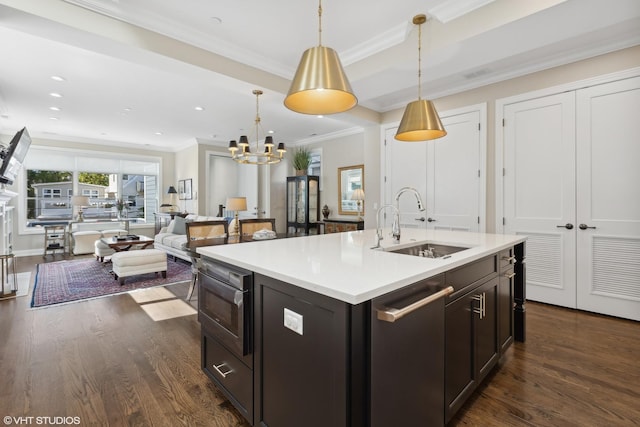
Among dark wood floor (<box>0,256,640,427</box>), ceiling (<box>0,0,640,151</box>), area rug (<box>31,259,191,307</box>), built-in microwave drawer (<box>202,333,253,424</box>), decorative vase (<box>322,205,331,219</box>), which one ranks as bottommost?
dark wood floor (<box>0,256,640,427</box>)

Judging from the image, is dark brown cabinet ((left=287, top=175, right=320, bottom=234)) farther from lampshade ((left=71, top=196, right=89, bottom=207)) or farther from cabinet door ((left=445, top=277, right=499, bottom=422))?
cabinet door ((left=445, top=277, right=499, bottom=422))

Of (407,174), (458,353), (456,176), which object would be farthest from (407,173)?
(458,353)

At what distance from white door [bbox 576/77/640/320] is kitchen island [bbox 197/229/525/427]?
81.6 inches

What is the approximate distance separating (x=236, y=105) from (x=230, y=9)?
2411 mm

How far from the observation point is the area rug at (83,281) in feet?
12.6

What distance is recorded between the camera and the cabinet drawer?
152 cm

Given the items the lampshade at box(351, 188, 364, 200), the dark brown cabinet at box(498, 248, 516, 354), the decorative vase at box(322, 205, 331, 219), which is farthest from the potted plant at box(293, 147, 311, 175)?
the dark brown cabinet at box(498, 248, 516, 354)

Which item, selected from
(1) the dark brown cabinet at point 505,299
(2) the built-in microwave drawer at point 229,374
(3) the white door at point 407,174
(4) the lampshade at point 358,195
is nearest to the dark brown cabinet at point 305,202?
(4) the lampshade at point 358,195

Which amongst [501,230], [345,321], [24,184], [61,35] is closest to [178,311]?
[61,35]

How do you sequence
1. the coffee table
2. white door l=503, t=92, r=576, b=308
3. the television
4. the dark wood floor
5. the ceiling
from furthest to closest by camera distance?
the coffee table < the television < white door l=503, t=92, r=576, b=308 < the ceiling < the dark wood floor

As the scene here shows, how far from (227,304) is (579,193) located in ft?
12.0

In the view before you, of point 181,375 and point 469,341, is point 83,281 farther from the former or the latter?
point 469,341

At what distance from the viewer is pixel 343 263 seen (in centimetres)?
147

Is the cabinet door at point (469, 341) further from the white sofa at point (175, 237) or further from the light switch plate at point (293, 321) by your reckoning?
the white sofa at point (175, 237)
